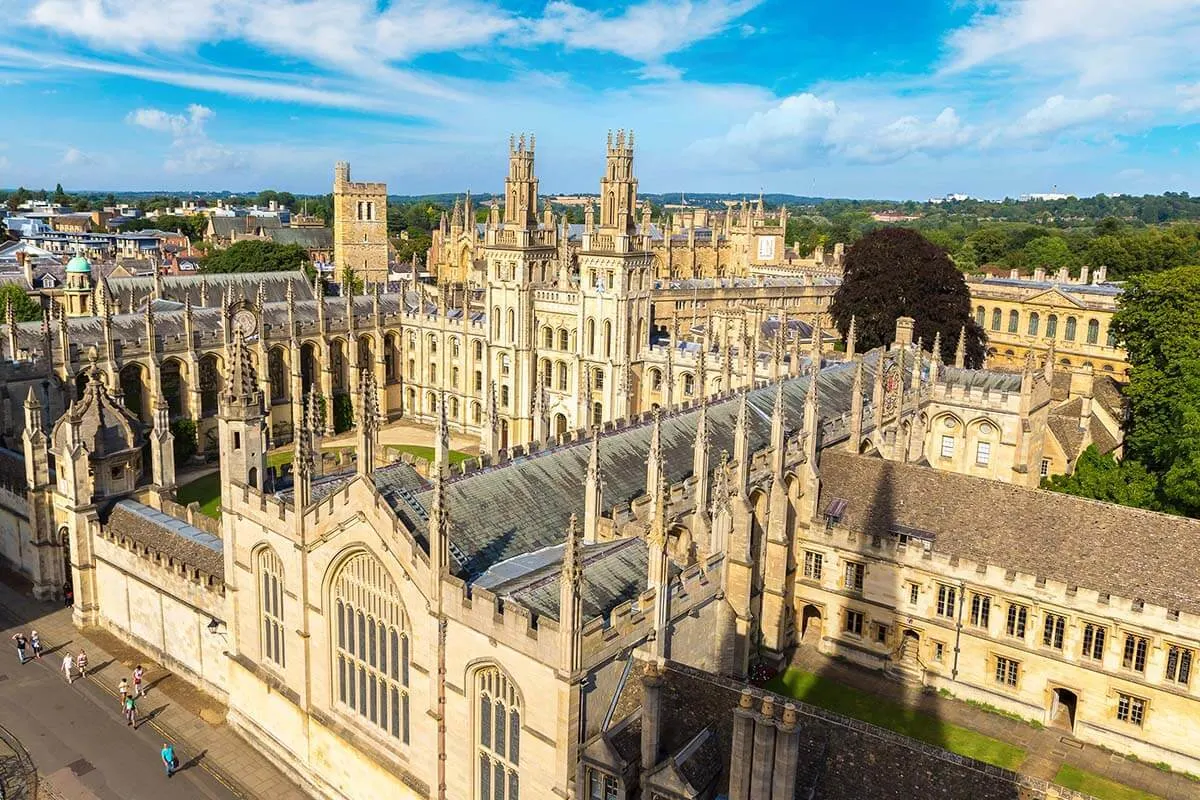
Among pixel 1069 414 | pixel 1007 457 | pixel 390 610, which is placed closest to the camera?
pixel 390 610

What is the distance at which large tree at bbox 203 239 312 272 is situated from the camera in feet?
293

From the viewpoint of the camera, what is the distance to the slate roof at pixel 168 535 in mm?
28984

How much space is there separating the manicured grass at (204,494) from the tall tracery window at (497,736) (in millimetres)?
27107

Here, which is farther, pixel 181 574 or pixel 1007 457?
pixel 1007 457

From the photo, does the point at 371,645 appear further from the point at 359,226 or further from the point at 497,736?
the point at 359,226

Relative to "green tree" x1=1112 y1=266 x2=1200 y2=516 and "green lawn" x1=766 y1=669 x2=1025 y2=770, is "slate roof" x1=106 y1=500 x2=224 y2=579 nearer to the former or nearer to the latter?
"green lawn" x1=766 y1=669 x2=1025 y2=770

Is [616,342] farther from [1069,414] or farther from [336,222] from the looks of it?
[336,222]

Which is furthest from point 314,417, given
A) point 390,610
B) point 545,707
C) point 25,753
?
point 25,753

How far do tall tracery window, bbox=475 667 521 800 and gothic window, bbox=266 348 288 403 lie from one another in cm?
4360

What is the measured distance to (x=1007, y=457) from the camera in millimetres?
43688

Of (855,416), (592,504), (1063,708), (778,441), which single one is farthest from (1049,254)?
(592,504)

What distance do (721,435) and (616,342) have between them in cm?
2094

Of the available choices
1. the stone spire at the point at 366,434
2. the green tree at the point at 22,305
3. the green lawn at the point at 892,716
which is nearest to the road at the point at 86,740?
the stone spire at the point at 366,434

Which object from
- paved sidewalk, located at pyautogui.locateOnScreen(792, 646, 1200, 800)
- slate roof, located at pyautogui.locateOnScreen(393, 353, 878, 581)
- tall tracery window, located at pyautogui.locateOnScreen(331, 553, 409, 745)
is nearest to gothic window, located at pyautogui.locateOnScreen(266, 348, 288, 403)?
slate roof, located at pyautogui.locateOnScreen(393, 353, 878, 581)
